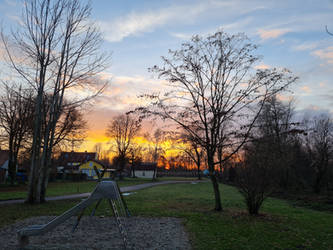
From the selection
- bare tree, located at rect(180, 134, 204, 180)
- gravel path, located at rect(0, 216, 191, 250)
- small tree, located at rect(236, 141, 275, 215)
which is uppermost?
bare tree, located at rect(180, 134, 204, 180)

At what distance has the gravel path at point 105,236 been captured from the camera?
235 inches

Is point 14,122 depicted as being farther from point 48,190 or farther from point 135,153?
point 135,153

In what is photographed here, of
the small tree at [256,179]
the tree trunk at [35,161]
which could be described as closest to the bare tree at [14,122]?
the tree trunk at [35,161]

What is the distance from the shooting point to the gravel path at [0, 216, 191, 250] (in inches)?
235

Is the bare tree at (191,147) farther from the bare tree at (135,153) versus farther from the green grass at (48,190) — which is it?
the bare tree at (135,153)

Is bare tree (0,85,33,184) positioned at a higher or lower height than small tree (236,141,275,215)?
higher

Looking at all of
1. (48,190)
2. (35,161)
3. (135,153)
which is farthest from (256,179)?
(135,153)

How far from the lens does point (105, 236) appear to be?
6949mm

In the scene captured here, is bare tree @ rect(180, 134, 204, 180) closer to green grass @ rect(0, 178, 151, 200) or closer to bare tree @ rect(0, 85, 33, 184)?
green grass @ rect(0, 178, 151, 200)

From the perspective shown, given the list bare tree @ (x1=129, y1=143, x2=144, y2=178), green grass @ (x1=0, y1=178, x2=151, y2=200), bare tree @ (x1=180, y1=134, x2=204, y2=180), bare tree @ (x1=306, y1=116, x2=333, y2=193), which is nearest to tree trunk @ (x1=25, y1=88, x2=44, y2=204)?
green grass @ (x1=0, y1=178, x2=151, y2=200)

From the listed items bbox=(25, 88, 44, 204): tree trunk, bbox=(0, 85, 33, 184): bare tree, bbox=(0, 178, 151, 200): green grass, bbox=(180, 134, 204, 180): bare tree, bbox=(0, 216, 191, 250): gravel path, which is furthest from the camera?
bbox=(0, 85, 33, 184): bare tree

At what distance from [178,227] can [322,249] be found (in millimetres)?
3740

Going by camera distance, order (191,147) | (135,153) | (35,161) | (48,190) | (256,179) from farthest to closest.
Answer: (135,153)
(48,190)
(35,161)
(191,147)
(256,179)

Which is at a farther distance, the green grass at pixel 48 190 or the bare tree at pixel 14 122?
the bare tree at pixel 14 122
